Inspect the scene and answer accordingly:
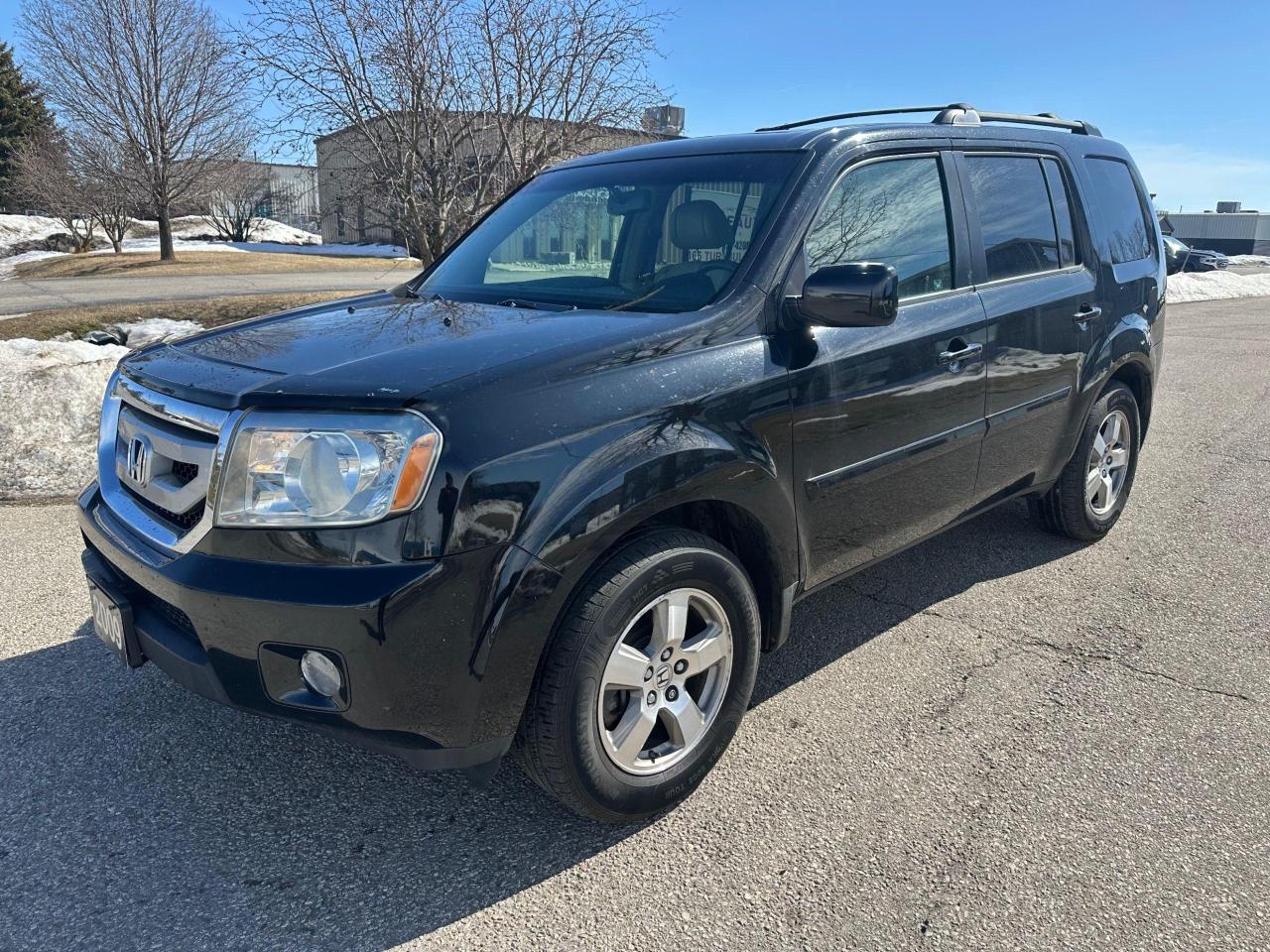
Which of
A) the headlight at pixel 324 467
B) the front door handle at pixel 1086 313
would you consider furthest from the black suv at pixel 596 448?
the front door handle at pixel 1086 313

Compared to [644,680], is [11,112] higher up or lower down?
higher up

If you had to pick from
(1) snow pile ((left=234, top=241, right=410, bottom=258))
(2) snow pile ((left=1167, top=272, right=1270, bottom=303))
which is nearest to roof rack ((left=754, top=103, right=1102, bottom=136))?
(2) snow pile ((left=1167, top=272, right=1270, bottom=303))

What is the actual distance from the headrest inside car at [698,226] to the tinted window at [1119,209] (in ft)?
7.82

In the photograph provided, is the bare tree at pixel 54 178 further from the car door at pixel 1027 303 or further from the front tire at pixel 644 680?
the front tire at pixel 644 680

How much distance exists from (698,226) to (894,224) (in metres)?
0.72

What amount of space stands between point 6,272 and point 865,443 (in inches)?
1392

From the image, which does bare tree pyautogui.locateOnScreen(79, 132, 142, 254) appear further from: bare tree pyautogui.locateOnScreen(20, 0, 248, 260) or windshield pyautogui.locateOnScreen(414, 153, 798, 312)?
windshield pyautogui.locateOnScreen(414, 153, 798, 312)

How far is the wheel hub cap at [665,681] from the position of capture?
2.54 metres

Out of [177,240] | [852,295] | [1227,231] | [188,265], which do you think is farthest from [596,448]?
[1227,231]

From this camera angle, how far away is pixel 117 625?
260 cm

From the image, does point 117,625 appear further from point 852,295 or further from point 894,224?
point 894,224

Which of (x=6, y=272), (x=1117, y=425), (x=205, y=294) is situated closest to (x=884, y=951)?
(x=1117, y=425)

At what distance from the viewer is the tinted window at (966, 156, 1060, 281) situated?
12.4ft

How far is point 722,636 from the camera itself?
Answer: 2766mm
